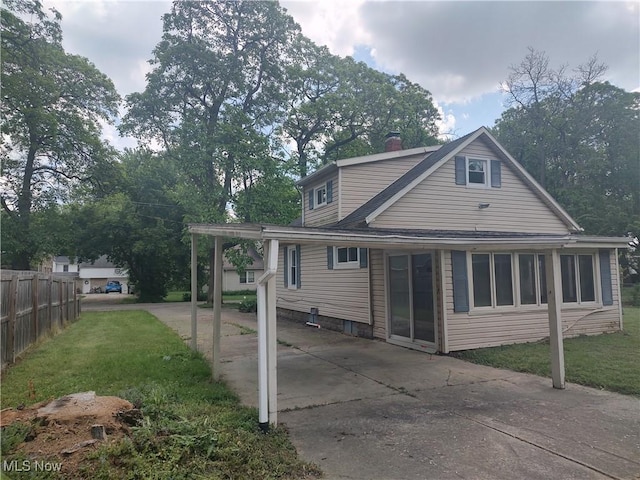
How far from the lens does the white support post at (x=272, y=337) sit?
14.5ft

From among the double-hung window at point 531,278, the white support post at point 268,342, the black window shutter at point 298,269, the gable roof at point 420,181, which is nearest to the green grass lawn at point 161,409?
the white support post at point 268,342

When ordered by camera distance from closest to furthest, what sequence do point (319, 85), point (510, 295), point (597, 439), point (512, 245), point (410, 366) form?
point (597, 439) → point (512, 245) → point (410, 366) → point (510, 295) → point (319, 85)

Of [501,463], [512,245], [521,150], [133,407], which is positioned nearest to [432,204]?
[512,245]

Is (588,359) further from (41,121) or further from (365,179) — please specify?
(41,121)

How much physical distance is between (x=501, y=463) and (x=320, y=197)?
10378 mm

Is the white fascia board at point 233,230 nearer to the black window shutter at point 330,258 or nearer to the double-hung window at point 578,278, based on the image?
the black window shutter at point 330,258

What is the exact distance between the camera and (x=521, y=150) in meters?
28.2

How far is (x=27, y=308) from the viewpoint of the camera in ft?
27.7

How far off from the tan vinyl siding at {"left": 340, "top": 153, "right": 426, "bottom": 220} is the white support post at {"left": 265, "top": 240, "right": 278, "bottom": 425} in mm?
6993

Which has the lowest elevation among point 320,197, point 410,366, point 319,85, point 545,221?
point 410,366

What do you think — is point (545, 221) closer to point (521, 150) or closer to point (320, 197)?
point (320, 197)

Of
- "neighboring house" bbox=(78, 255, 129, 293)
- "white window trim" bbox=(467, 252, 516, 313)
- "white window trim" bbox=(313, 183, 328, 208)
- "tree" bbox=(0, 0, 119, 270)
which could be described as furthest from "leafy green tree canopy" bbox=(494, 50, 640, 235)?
"neighboring house" bbox=(78, 255, 129, 293)

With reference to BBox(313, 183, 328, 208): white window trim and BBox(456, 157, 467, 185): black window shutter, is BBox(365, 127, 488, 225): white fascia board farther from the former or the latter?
BBox(313, 183, 328, 208): white window trim

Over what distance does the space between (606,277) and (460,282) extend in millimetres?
4529
